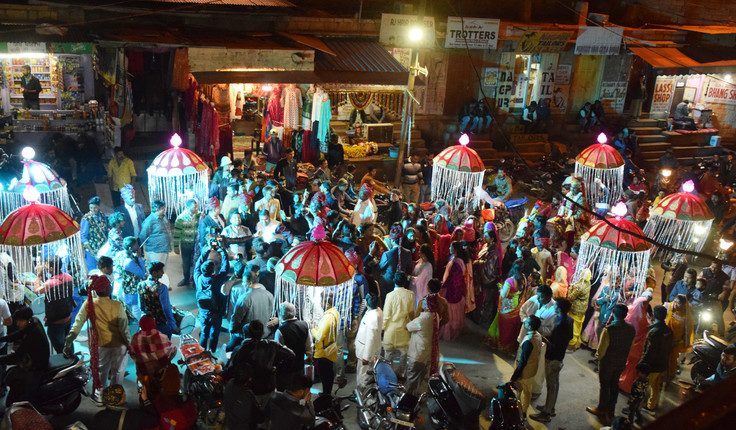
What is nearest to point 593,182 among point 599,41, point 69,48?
point 599,41

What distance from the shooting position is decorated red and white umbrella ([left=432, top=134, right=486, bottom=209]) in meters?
12.5

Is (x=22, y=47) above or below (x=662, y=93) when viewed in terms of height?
below

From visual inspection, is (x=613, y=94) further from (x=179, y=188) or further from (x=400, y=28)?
(x=179, y=188)

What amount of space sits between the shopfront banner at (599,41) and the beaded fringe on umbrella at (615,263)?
12.6 m

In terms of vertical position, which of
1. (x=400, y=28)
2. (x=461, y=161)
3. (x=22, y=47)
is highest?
(x=400, y=28)

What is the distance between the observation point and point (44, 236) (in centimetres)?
787

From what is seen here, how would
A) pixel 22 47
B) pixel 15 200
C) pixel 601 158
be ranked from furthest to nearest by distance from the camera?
pixel 22 47, pixel 601 158, pixel 15 200

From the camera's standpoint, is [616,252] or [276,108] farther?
[276,108]

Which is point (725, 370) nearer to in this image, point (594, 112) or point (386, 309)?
point (386, 309)

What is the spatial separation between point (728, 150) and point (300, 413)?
2406 cm

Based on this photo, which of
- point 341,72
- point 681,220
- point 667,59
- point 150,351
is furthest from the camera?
point 667,59

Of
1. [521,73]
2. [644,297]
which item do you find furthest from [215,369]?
[521,73]

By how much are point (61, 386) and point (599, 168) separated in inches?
423

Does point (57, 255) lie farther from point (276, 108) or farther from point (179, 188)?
point (276, 108)
